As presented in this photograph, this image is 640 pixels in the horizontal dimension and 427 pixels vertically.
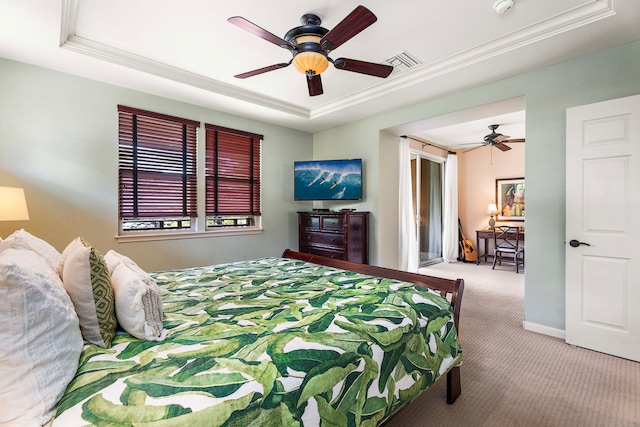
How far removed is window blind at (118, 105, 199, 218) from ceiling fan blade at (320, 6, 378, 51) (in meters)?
2.47

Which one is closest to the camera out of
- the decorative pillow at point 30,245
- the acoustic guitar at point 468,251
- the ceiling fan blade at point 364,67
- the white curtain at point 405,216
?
the decorative pillow at point 30,245

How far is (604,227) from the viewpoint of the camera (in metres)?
2.47

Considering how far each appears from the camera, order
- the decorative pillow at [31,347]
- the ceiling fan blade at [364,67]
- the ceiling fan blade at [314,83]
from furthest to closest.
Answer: the ceiling fan blade at [314,83], the ceiling fan blade at [364,67], the decorative pillow at [31,347]

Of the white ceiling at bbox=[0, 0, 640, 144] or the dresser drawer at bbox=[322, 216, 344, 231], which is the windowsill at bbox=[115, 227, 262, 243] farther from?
the white ceiling at bbox=[0, 0, 640, 144]

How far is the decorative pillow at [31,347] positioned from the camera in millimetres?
729

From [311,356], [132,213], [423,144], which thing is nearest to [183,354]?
[311,356]

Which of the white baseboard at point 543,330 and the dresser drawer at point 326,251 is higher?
the dresser drawer at point 326,251

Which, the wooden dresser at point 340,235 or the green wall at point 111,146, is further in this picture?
the wooden dresser at point 340,235

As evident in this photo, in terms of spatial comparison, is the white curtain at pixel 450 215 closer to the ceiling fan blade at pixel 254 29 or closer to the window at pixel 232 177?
the window at pixel 232 177

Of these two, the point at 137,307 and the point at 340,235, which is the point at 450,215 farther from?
the point at 137,307

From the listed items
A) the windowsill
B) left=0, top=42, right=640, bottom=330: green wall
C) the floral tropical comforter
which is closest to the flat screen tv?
the windowsill

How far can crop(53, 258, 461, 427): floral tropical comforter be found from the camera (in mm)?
816

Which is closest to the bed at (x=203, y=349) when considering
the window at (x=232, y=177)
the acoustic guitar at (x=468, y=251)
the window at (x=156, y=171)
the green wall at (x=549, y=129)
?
the green wall at (x=549, y=129)

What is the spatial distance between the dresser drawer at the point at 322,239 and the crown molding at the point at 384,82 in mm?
1880
